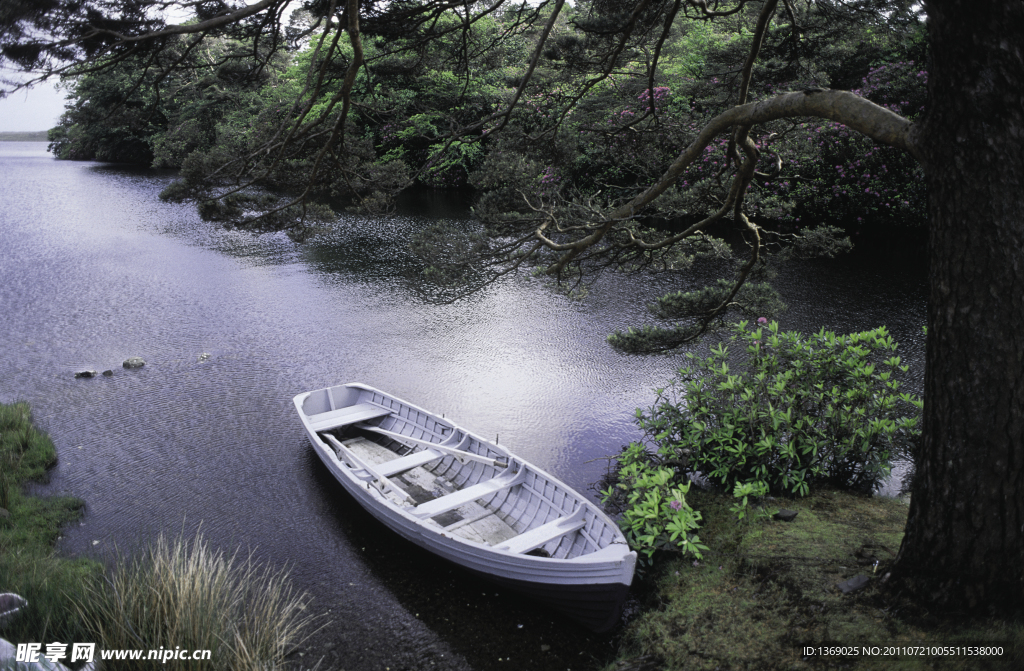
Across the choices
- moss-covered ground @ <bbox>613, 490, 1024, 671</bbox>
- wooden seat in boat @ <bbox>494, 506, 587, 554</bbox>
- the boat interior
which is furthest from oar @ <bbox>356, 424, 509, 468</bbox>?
moss-covered ground @ <bbox>613, 490, 1024, 671</bbox>

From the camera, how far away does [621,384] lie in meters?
9.55

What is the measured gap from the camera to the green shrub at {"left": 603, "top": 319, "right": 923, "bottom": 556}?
539 cm

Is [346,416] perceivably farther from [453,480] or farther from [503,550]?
[503,550]

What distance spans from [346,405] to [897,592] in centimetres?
648

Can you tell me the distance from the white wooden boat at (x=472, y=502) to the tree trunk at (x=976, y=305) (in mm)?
2083

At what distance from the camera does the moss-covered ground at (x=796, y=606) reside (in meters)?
3.40

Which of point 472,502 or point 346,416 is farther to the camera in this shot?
point 346,416

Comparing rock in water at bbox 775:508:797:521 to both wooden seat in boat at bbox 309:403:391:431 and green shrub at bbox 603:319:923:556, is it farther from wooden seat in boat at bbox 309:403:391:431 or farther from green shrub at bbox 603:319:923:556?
wooden seat in boat at bbox 309:403:391:431

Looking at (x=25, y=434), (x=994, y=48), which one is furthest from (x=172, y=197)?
(x=994, y=48)

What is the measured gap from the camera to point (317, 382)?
32.4ft

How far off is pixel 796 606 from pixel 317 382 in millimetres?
7567

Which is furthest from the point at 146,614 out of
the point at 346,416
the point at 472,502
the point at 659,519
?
the point at 346,416

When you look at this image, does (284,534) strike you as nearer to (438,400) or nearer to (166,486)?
(166,486)

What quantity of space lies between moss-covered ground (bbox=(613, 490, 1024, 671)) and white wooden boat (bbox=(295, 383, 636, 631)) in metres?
0.52
